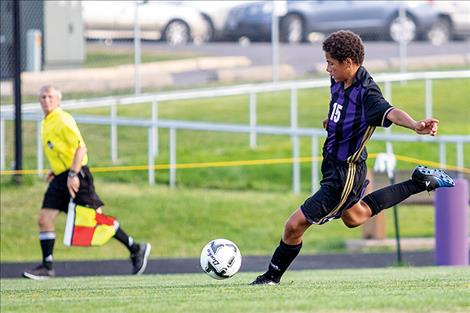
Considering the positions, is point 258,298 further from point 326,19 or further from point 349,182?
point 326,19

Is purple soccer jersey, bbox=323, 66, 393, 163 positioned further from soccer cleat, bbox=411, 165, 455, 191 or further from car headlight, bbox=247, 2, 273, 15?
car headlight, bbox=247, 2, 273, 15

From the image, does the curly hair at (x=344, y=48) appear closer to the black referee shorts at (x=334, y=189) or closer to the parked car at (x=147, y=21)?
the black referee shorts at (x=334, y=189)

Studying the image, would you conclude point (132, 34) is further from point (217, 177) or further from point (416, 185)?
point (416, 185)

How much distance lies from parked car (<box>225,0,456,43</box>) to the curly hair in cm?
1294

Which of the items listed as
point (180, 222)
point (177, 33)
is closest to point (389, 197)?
point (180, 222)

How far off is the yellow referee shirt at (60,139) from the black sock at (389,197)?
14.0 ft

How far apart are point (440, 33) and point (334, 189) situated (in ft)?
53.8

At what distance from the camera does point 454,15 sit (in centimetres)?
2447

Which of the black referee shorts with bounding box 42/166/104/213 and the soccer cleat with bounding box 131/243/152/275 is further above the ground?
the black referee shorts with bounding box 42/166/104/213

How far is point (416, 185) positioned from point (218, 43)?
48.2 feet

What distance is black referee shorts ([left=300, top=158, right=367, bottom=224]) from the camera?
30.8ft

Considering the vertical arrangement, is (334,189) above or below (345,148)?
below

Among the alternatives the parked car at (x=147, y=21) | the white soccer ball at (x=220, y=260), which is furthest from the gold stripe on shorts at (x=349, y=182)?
the parked car at (x=147, y=21)

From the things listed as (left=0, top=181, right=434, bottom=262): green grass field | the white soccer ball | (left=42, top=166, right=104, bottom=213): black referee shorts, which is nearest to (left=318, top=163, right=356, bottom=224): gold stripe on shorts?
the white soccer ball
